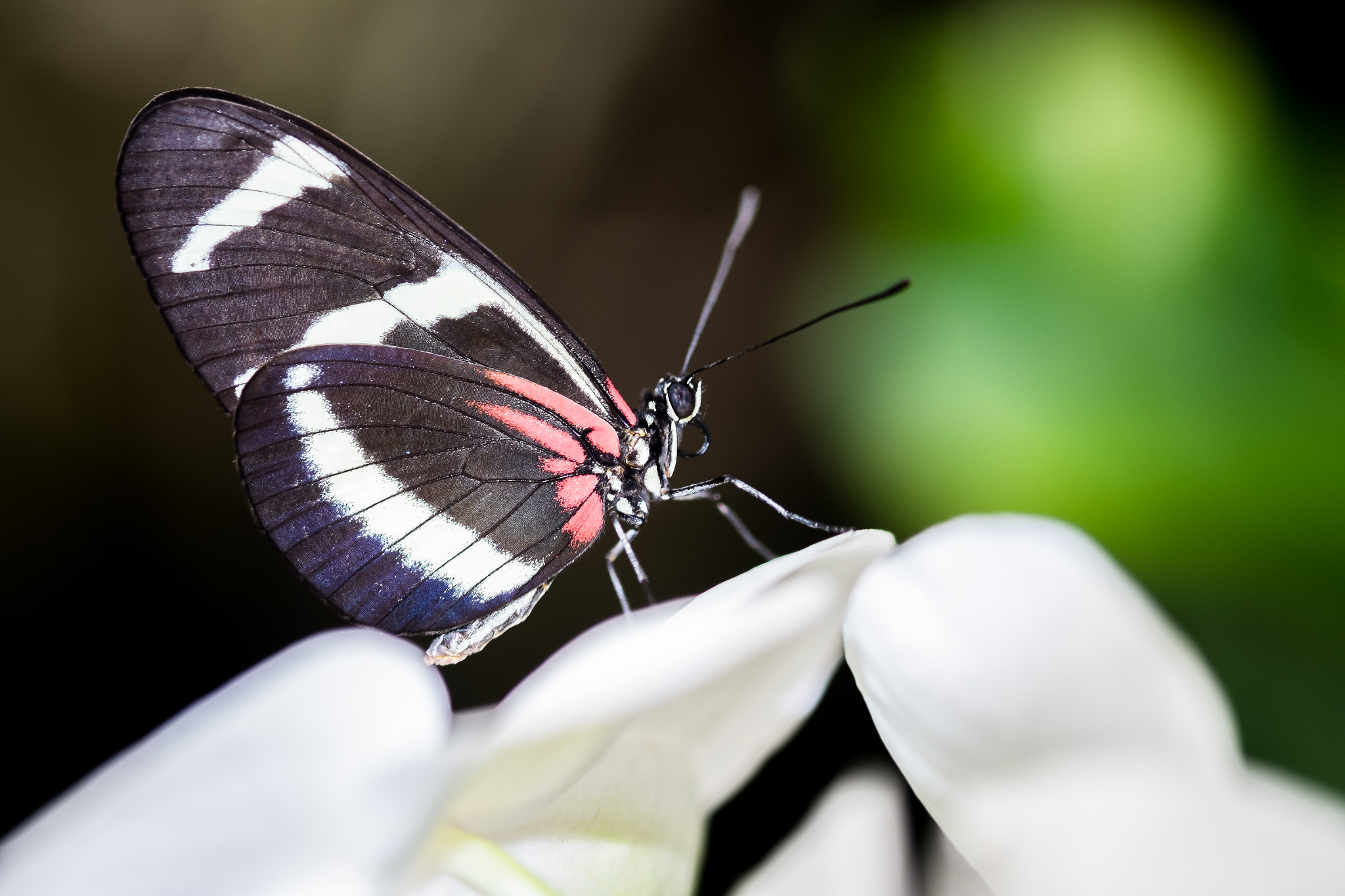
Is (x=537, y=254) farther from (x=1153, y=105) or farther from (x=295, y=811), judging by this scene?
(x=295, y=811)

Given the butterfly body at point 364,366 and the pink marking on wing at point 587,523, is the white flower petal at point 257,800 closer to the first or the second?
the butterfly body at point 364,366

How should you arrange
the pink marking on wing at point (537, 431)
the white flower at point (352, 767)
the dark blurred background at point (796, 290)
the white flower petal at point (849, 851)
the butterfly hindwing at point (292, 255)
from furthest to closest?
the dark blurred background at point (796, 290), the pink marking on wing at point (537, 431), the butterfly hindwing at point (292, 255), the white flower petal at point (849, 851), the white flower at point (352, 767)

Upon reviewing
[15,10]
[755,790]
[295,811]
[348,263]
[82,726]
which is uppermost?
[15,10]

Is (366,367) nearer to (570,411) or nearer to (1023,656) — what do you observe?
(570,411)

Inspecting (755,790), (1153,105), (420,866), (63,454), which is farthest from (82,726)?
(1153,105)

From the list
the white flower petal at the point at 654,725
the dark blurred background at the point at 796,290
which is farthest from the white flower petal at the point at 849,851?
the dark blurred background at the point at 796,290

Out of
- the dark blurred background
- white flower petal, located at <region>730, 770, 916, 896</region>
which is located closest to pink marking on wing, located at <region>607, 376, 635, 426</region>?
the dark blurred background
